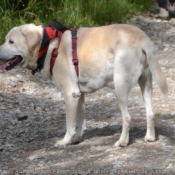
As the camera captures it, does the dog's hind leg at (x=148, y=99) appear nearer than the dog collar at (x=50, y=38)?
Yes

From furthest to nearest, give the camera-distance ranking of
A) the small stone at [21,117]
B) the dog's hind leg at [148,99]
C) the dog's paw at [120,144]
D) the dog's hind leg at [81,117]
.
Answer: the small stone at [21,117], the dog's hind leg at [81,117], the dog's hind leg at [148,99], the dog's paw at [120,144]

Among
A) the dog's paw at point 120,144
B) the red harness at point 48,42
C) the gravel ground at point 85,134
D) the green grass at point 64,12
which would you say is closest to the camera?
the gravel ground at point 85,134

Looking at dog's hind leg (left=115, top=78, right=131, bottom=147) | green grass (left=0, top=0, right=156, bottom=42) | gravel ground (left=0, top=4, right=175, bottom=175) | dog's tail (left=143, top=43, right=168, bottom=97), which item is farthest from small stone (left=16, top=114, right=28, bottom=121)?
green grass (left=0, top=0, right=156, bottom=42)

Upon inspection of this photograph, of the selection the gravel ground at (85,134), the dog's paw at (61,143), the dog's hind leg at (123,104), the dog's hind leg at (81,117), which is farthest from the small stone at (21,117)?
the dog's hind leg at (123,104)

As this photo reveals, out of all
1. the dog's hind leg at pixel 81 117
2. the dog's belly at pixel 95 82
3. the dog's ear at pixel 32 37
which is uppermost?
the dog's ear at pixel 32 37

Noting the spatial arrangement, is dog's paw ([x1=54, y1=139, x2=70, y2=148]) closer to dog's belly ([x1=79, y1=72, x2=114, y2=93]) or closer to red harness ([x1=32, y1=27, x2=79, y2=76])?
dog's belly ([x1=79, y1=72, x2=114, y2=93])

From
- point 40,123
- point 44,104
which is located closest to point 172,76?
point 44,104

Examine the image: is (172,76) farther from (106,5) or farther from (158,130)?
(106,5)

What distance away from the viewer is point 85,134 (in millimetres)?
6465

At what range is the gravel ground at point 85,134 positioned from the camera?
5148mm

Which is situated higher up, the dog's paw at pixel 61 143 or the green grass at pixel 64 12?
the dog's paw at pixel 61 143

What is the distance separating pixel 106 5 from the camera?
13484 millimetres

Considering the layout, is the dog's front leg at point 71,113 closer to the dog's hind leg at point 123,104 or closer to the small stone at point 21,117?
the dog's hind leg at point 123,104

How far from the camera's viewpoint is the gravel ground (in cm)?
515
